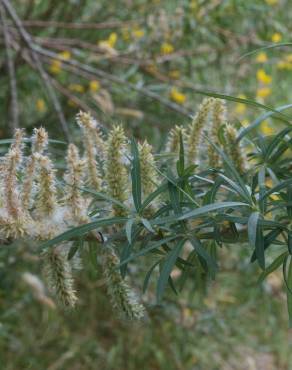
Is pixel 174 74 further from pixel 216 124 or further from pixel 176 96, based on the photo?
pixel 216 124

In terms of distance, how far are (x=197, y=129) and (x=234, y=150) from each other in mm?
60

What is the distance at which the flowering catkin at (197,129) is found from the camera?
63 cm

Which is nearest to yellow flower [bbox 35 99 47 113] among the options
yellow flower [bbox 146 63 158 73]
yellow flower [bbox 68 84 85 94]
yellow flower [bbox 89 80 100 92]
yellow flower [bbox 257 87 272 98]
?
yellow flower [bbox 68 84 85 94]

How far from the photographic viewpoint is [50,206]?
53cm

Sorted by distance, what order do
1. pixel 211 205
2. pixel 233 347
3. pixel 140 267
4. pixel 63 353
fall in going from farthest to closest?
pixel 233 347 < pixel 63 353 < pixel 140 267 < pixel 211 205

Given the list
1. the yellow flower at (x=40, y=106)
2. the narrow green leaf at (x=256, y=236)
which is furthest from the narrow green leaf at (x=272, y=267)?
the yellow flower at (x=40, y=106)

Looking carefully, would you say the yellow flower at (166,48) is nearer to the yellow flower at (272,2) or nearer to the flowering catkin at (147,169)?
the yellow flower at (272,2)

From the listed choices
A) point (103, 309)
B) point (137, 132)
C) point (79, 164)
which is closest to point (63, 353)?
point (103, 309)

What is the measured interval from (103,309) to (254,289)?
0.51m

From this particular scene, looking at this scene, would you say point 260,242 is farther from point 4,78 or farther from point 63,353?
point 4,78

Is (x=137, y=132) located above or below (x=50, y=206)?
above

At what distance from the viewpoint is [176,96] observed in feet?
6.44

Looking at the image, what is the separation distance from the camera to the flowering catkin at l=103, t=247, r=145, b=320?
0.56 m

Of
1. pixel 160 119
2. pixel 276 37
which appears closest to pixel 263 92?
pixel 276 37
